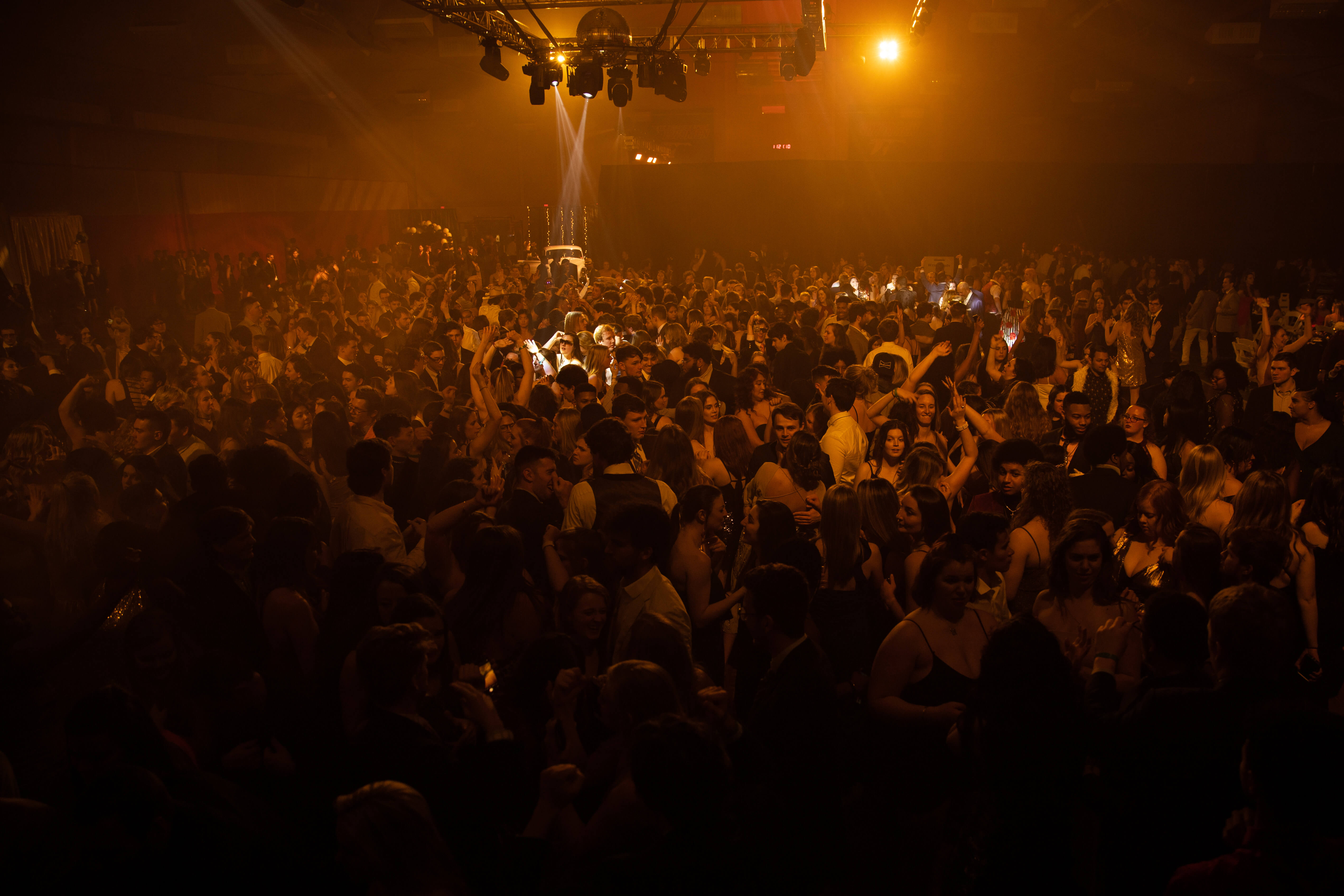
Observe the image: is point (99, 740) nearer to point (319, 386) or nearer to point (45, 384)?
point (319, 386)

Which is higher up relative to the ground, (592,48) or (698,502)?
(592,48)

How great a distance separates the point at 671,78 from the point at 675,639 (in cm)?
947

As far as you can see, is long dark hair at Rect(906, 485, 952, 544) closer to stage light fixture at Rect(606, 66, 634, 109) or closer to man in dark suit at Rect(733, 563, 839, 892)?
man in dark suit at Rect(733, 563, 839, 892)

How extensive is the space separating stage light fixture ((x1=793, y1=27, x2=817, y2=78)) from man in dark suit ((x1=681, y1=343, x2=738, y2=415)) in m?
5.09

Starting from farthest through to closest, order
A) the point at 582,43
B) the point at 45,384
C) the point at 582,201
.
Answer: the point at 582,201 → the point at 582,43 → the point at 45,384

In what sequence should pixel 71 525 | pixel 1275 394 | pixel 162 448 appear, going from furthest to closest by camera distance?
1. pixel 1275 394
2. pixel 162 448
3. pixel 71 525

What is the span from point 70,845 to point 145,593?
1.51 meters

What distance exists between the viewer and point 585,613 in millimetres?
2760

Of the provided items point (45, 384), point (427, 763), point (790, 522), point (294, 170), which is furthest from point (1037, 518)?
point (294, 170)

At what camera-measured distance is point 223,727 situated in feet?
7.73

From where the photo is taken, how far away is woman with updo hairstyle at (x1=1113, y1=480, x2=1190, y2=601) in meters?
3.44

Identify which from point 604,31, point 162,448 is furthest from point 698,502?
point 604,31

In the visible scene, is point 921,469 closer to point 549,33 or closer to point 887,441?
point 887,441

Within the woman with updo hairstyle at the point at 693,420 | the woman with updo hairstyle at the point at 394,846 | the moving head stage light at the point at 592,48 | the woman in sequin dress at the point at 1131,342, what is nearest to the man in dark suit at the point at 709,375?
the woman with updo hairstyle at the point at 693,420
